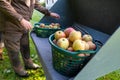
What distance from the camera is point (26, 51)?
354 centimetres

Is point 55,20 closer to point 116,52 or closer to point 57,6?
point 57,6

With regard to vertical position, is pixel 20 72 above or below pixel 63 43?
below

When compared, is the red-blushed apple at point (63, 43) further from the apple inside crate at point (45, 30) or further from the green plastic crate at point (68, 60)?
the apple inside crate at point (45, 30)

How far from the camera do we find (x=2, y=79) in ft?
11.5

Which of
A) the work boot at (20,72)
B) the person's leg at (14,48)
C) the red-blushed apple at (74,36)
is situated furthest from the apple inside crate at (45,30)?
the red-blushed apple at (74,36)

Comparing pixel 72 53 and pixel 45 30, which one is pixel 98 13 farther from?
pixel 72 53

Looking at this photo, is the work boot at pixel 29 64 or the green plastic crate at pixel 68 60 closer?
the green plastic crate at pixel 68 60

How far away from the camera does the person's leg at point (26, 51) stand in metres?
3.41

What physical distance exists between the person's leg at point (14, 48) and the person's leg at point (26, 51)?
22 cm

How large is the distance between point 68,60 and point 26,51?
1827mm

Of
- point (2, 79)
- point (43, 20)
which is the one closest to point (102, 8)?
point (43, 20)

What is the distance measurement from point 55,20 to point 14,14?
893 mm

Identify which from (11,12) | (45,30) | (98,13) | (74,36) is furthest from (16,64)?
(74,36)

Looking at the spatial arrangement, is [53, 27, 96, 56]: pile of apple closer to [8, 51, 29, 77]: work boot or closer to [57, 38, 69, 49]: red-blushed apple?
[57, 38, 69, 49]: red-blushed apple
